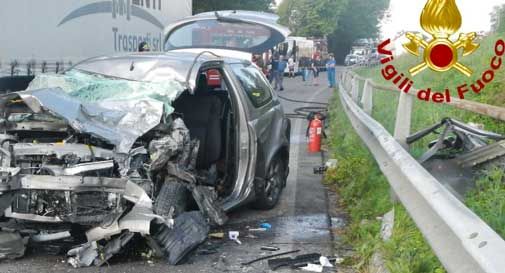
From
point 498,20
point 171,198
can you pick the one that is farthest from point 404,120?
point 498,20

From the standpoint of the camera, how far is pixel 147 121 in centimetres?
487

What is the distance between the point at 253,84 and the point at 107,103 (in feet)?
6.34

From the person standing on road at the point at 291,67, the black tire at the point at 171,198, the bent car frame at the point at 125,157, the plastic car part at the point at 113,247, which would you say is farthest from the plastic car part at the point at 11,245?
the person standing on road at the point at 291,67

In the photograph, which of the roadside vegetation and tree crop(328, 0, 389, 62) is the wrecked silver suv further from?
tree crop(328, 0, 389, 62)

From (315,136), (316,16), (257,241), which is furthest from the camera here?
(316,16)

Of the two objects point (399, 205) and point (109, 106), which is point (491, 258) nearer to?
point (399, 205)

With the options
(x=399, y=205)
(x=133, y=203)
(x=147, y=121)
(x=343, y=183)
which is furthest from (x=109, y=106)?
(x=343, y=183)

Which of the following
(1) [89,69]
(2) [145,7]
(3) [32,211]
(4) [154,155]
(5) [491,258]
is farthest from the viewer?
(2) [145,7]

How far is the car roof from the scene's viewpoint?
18.5 ft

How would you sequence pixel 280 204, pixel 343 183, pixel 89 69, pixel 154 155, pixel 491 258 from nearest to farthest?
pixel 491 258, pixel 154 155, pixel 89 69, pixel 280 204, pixel 343 183

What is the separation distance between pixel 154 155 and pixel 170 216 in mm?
504

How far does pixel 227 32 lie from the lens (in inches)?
561

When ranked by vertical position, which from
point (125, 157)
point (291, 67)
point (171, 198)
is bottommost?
point (291, 67)

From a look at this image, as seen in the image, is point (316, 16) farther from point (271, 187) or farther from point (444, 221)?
point (444, 221)
